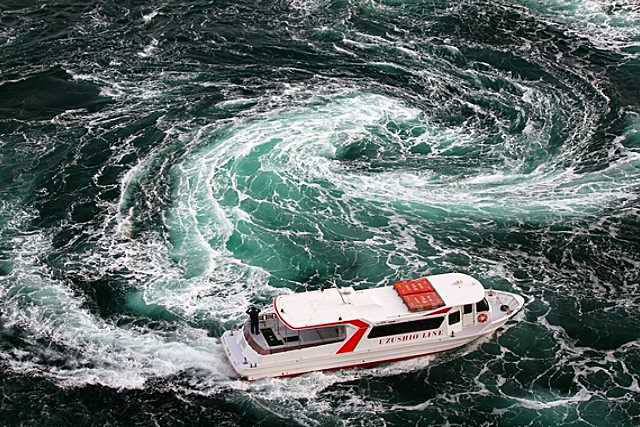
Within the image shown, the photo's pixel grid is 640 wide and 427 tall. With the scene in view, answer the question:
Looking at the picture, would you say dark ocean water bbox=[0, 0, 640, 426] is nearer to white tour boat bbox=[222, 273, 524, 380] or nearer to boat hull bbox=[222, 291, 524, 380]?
boat hull bbox=[222, 291, 524, 380]

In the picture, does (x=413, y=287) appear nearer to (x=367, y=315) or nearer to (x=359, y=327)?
(x=367, y=315)

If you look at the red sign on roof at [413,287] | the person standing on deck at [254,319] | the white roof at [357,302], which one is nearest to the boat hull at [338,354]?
the person standing on deck at [254,319]

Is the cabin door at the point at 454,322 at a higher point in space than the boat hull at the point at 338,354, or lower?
higher

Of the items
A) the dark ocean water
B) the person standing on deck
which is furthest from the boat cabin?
the dark ocean water

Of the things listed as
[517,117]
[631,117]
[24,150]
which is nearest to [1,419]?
[24,150]

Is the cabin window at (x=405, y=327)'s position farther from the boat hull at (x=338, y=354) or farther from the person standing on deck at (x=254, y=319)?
the person standing on deck at (x=254, y=319)

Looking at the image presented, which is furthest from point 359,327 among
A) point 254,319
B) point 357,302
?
point 254,319
